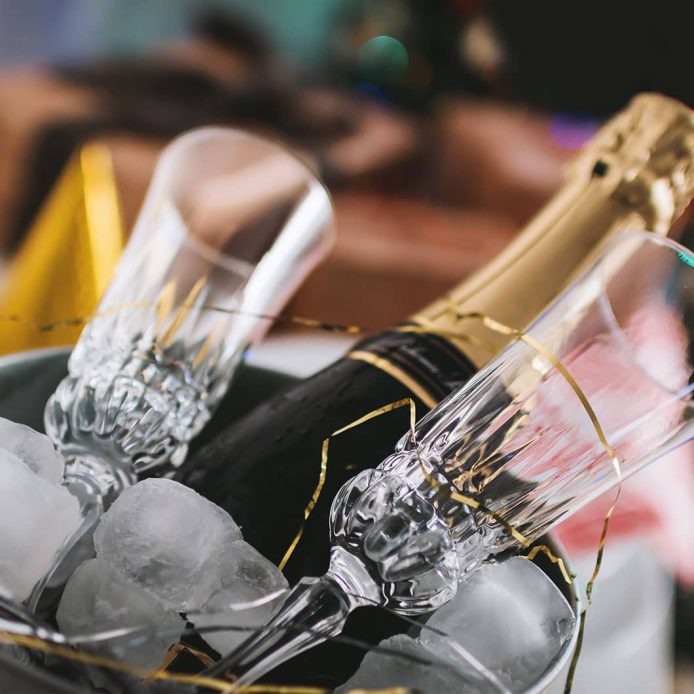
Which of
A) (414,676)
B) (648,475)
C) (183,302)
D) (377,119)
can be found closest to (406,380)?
(183,302)

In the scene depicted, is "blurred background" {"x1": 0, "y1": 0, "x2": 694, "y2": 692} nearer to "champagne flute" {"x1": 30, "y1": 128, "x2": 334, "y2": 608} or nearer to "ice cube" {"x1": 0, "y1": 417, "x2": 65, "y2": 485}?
"champagne flute" {"x1": 30, "y1": 128, "x2": 334, "y2": 608}

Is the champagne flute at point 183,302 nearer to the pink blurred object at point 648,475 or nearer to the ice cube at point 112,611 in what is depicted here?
the ice cube at point 112,611

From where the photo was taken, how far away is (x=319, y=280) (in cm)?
134

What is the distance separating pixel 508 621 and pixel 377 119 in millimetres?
2087

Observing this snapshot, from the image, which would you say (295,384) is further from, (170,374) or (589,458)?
(589,458)

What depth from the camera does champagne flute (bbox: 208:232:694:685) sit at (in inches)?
12.5

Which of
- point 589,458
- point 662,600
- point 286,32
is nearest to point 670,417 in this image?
point 589,458

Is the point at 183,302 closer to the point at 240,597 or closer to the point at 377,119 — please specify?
the point at 240,597

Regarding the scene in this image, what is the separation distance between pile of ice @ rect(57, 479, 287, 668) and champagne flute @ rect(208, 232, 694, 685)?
0.02 meters

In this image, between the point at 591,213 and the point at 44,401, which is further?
the point at 591,213

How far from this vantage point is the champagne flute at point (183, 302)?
16.5 inches

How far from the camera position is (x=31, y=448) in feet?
1.06

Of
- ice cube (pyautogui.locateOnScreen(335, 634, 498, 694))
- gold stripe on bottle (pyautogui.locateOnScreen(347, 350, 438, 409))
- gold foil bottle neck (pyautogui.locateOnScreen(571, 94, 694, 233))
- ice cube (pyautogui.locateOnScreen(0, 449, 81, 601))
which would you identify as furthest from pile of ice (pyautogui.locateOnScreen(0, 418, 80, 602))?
gold foil bottle neck (pyautogui.locateOnScreen(571, 94, 694, 233))

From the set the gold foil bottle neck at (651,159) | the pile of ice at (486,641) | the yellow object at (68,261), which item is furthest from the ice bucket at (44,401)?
the gold foil bottle neck at (651,159)
